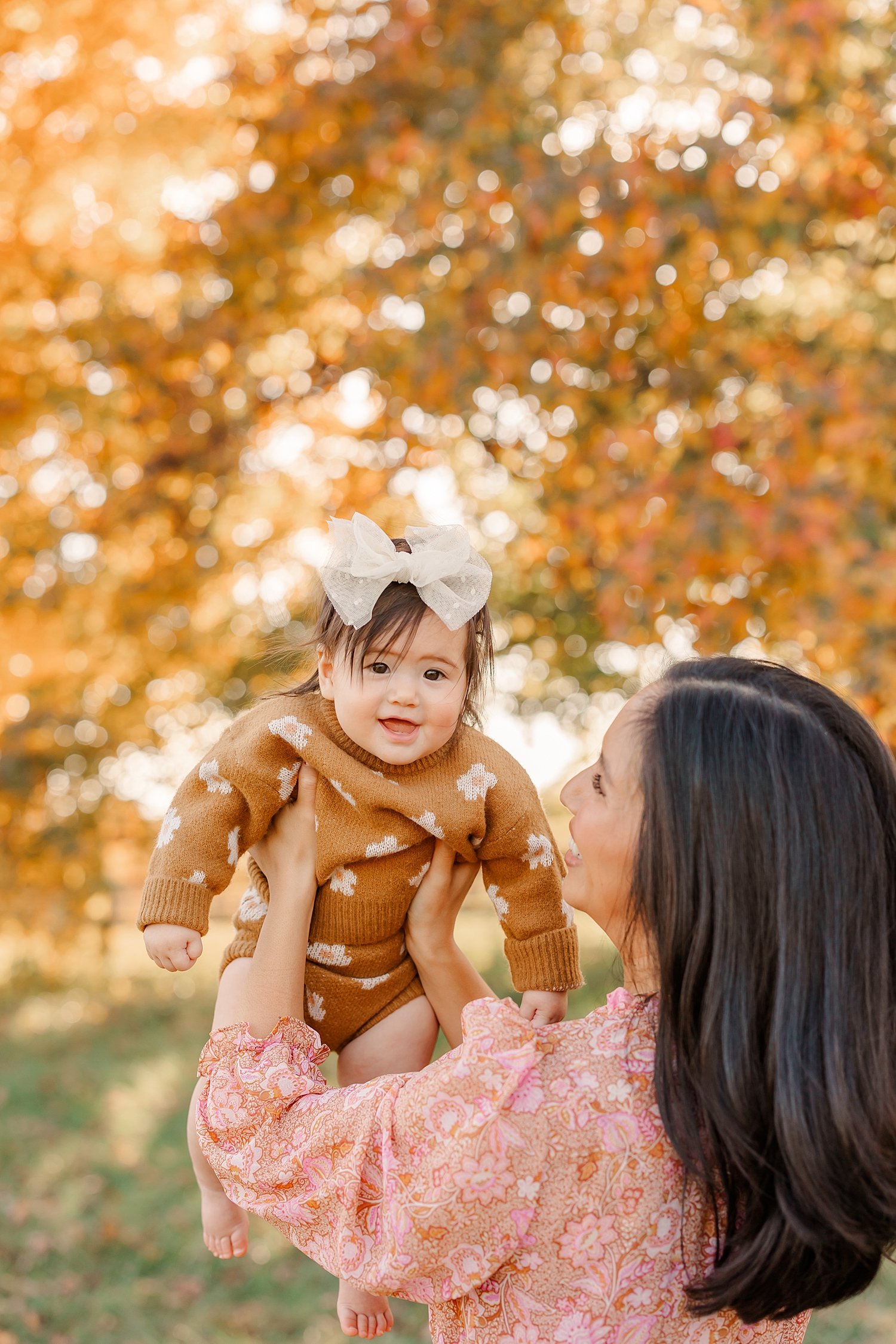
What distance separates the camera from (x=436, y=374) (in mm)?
4586

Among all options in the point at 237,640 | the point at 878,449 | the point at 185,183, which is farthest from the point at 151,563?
the point at 878,449

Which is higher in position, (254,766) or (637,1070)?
(254,766)

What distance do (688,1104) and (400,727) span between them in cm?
66

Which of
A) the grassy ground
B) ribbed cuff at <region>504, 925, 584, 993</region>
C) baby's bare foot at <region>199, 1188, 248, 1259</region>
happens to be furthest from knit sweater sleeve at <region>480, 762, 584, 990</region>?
the grassy ground

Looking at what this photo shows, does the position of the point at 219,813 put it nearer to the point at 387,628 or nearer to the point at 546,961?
the point at 387,628

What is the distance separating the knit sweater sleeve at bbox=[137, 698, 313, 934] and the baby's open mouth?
12 cm

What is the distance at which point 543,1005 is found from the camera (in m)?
1.81

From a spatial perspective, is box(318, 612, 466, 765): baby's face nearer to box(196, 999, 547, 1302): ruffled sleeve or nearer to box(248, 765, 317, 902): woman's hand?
box(248, 765, 317, 902): woman's hand

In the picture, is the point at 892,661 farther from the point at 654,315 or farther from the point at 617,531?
the point at 654,315

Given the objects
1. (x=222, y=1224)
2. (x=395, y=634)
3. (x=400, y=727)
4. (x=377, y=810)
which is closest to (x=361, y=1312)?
(x=222, y=1224)

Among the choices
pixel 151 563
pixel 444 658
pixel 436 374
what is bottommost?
pixel 151 563

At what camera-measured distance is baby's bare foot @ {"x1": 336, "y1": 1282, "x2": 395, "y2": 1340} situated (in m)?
1.75

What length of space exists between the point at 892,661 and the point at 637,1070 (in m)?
2.66

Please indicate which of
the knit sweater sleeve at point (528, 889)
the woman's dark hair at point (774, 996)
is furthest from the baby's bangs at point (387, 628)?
the woman's dark hair at point (774, 996)
